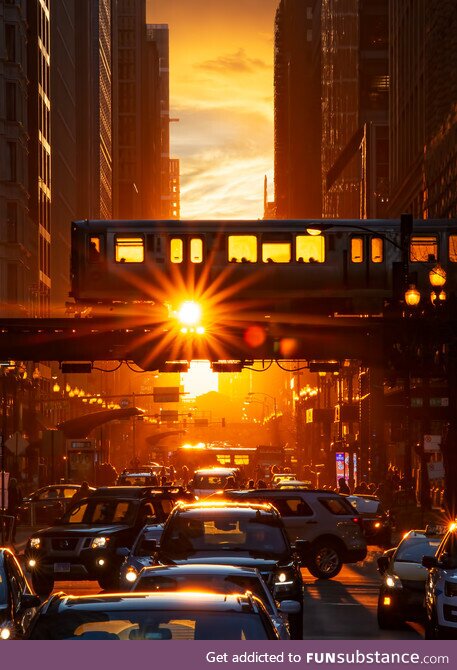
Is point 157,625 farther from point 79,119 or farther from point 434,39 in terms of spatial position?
point 79,119

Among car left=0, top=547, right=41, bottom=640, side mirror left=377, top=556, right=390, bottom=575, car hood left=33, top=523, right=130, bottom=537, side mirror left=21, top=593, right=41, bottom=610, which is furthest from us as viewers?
→ car hood left=33, top=523, right=130, bottom=537

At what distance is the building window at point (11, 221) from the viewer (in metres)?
102

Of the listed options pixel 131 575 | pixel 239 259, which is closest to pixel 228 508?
pixel 131 575

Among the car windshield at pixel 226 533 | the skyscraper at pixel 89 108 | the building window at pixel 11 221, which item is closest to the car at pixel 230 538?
the car windshield at pixel 226 533

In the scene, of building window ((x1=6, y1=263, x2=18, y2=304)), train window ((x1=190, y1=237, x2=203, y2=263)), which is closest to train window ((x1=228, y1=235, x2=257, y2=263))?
train window ((x1=190, y1=237, x2=203, y2=263))

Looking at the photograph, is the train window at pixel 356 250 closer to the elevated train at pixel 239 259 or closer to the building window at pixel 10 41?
the elevated train at pixel 239 259

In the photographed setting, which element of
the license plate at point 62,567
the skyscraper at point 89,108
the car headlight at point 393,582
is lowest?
the license plate at point 62,567

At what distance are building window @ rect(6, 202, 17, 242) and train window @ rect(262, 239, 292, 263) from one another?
188 ft

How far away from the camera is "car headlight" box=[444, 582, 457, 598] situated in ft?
55.0

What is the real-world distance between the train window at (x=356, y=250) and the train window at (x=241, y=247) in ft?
9.95

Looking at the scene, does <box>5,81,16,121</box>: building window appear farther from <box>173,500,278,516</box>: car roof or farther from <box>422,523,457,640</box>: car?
<box>422,523,457,640</box>: car

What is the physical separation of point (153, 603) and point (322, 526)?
2420cm

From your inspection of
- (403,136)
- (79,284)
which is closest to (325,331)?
(79,284)

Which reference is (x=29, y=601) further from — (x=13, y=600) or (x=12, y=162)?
(x=12, y=162)
